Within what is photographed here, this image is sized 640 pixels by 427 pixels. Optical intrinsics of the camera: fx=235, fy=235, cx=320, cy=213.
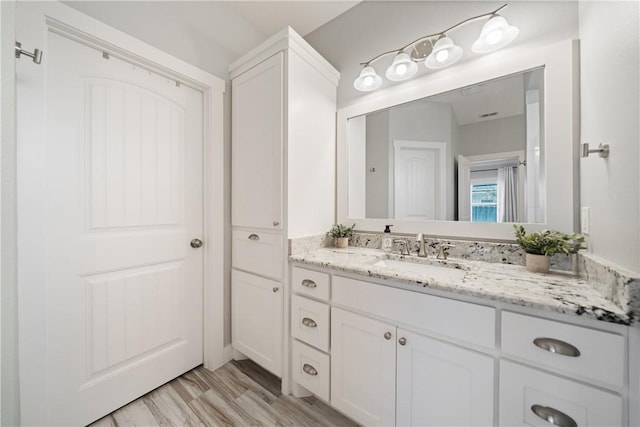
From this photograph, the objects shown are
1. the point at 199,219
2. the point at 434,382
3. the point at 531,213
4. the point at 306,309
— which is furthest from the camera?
the point at 199,219

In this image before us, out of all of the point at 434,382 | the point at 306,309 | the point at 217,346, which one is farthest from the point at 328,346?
the point at 217,346

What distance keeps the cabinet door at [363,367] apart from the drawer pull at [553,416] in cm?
48

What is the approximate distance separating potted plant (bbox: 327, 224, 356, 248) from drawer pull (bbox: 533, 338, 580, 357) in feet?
3.70

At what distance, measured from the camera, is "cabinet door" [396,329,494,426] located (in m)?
0.87

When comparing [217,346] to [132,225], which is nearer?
[132,225]

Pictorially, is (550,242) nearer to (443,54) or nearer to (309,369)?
(443,54)

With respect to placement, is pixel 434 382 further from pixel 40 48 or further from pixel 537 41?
pixel 40 48

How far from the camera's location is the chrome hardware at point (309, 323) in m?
1.33

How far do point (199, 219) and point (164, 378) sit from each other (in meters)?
1.06

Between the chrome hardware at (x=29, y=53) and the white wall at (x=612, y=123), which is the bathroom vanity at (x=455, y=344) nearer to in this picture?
the white wall at (x=612, y=123)

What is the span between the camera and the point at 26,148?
3.31 feet

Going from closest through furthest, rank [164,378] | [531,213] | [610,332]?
[610,332] < [531,213] < [164,378]

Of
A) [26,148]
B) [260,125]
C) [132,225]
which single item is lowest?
[132,225]

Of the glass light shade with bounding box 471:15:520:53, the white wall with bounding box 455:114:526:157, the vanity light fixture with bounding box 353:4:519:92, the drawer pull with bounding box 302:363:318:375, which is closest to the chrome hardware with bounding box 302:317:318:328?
the drawer pull with bounding box 302:363:318:375
